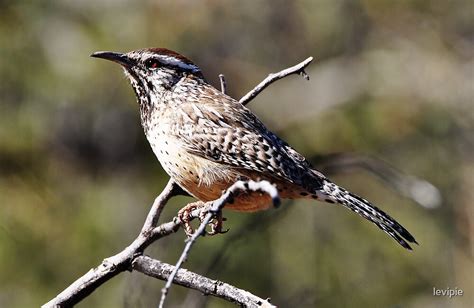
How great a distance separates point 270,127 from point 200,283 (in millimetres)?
5681

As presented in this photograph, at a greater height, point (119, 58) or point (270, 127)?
point (270, 127)

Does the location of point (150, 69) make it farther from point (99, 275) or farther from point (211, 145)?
point (99, 275)

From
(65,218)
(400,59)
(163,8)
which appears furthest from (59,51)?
(400,59)

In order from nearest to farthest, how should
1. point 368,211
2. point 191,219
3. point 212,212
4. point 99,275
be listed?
1. point 212,212
2. point 99,275
3. point 191,219
4. point 368,211

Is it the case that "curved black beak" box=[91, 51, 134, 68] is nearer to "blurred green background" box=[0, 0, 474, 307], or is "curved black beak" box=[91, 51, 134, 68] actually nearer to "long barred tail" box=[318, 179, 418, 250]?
"long barred tail" box=[318, 179, 418, 250]

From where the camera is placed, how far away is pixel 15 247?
6.28 meters

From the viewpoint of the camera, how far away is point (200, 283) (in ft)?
8.25

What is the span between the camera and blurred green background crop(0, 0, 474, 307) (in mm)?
6480

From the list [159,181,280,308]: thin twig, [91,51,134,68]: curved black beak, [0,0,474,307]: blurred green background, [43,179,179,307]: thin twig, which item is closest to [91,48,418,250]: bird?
[91,51,134,68]: curved black beak

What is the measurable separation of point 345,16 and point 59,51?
→ 289 centimetres

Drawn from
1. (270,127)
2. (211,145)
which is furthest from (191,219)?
(270,127)

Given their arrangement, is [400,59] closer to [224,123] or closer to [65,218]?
[65,218]

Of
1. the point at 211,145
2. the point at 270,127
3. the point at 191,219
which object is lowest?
the point at 191,219

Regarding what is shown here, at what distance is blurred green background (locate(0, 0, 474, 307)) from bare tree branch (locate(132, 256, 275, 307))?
342 centimetres
